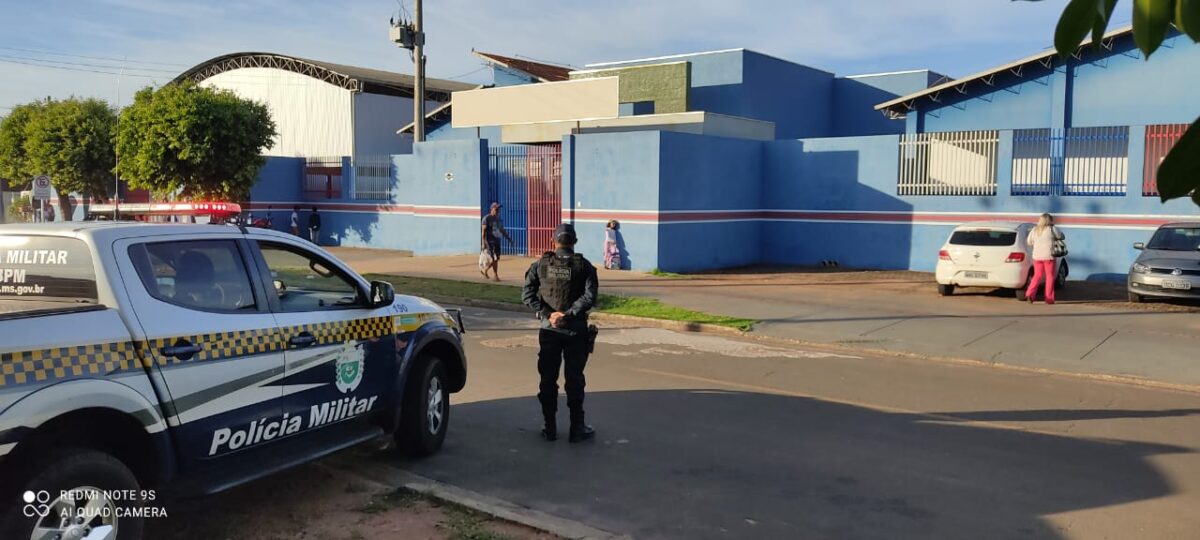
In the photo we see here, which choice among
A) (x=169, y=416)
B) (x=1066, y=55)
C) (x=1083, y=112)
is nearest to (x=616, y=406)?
(x=169, y=416)

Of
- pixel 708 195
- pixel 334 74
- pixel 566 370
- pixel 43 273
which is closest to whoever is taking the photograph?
pixel 43 273

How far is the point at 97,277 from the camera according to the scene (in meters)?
4.32

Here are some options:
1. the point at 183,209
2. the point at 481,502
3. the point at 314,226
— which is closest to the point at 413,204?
the point at 314,226

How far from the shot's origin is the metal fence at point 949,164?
20.3 meters

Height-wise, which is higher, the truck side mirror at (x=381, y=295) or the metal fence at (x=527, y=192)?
the metal fence at (x=527, y=192)

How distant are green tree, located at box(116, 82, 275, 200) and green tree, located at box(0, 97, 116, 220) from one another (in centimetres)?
548

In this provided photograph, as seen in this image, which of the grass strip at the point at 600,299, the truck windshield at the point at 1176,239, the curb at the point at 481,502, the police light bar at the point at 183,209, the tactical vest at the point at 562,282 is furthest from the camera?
the truck windshield at the point at 1176,239

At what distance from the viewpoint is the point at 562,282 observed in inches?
281

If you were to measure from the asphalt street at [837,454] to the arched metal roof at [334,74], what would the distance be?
32.2 m

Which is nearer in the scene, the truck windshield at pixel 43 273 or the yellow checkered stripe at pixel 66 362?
the yellow checkered stripe at pixel 66 362

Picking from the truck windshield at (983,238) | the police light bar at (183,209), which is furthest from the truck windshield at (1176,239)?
the police light bar at (183,209)

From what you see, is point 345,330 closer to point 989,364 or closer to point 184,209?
point 184,209

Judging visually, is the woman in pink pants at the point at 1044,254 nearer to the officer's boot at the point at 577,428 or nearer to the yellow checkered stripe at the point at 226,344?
the officer's boot at the point at 577,428

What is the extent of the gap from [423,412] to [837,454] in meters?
3.09
